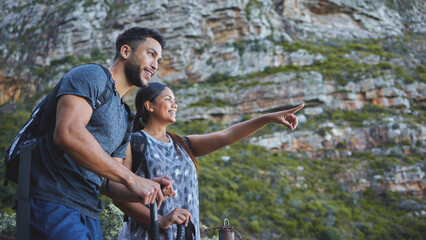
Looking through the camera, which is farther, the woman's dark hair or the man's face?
the woman's dark hair

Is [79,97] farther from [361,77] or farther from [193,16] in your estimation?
[193,16]

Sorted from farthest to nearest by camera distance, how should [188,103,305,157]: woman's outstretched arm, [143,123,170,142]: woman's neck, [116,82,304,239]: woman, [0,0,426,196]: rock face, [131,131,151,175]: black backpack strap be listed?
[0,0,426,196]: rock face, [188,103,305,157]: woman's outstretched arm, [143,123,170,142]: woman's neck, [131,131,151,175]: black backpack strap, [116,82,304,239]: woman

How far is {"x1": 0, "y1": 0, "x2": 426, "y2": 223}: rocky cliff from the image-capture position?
15.7m

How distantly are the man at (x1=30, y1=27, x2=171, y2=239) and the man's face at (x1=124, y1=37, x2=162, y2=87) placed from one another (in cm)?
16

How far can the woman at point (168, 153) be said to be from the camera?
155cm

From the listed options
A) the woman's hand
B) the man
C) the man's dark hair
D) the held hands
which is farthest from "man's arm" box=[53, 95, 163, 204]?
the held hands

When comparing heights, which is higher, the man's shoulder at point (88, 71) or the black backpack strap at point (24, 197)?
the man's shoulder at point (88, 71)

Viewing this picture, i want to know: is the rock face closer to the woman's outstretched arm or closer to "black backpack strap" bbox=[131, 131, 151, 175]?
the woman's outstretched arm

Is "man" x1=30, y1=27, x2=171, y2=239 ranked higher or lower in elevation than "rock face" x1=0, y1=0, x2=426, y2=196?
higher

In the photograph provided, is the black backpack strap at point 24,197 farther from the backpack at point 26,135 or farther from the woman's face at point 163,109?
the woman's face at point 163,109

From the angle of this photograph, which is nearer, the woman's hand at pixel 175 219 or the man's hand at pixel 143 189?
the man's hand at pixel 143 189

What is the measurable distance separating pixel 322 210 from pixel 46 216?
10.1 m

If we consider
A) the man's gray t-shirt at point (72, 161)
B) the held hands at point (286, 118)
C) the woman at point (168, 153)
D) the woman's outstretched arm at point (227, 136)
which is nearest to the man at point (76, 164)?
the man's gray t-shirt at point (72, 161)

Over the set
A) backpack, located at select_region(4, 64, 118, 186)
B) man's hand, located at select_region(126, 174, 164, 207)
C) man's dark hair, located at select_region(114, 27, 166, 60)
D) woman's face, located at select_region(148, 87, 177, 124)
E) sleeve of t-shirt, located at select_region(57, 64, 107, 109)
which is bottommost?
woman's face, located at select_region(148, 87, 177, 124)
